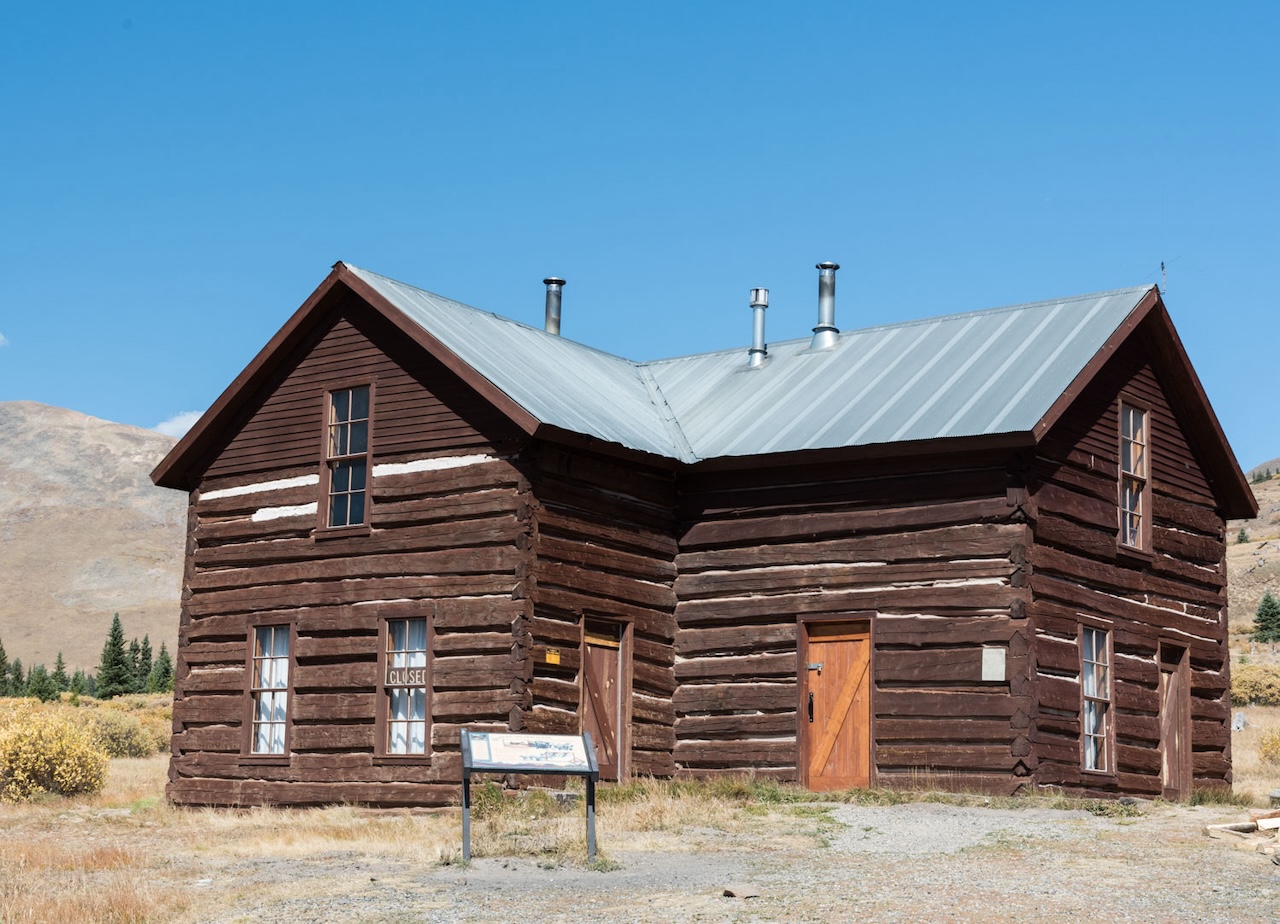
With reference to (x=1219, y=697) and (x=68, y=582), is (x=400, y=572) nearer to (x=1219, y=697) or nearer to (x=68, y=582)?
(x=1219, y=697)

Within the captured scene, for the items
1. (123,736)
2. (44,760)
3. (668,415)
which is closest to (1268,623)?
(123,736)

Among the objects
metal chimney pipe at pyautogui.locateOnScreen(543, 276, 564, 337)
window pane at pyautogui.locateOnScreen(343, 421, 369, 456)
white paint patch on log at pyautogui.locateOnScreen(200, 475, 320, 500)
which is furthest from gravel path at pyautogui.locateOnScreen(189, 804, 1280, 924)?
metal chimney pipe at pyautogui.locateOnScreen(543, 276, 564, 337)

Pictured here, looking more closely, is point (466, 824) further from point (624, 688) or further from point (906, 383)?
point (906, 383)

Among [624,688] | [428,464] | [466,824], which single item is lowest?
[466,824]

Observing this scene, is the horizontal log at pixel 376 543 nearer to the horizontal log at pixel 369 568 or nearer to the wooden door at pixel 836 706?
the horizontal log at pixel 369 568

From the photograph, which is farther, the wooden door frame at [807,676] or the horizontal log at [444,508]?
the wooden door frame at [807,676]

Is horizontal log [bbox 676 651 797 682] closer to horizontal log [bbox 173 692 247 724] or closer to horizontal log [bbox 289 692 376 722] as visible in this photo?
horizontal log [bbox 289 692 376 722]

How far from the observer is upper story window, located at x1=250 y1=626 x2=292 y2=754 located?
2323 cm

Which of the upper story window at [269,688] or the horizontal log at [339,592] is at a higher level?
the horizontal log at [339,592]

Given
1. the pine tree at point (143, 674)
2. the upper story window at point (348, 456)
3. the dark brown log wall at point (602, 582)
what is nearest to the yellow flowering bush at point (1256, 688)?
the dark brown log wall at point (602, 582)

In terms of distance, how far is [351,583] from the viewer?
2266 cm

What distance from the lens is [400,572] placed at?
22.2 meters

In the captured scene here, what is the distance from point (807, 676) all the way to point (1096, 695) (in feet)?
12.1

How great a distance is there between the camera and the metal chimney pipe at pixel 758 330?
27266mm
